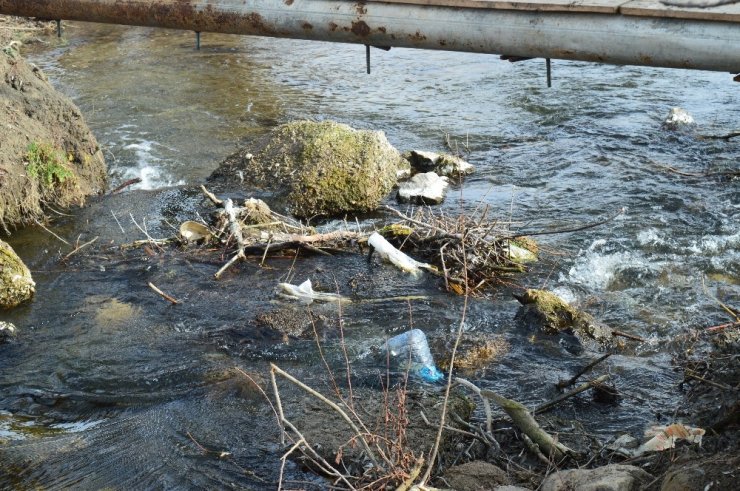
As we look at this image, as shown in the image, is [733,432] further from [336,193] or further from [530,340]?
[336,193]

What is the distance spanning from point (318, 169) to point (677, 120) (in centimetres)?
443

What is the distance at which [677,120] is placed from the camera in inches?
382

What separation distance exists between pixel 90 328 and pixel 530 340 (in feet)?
9.83

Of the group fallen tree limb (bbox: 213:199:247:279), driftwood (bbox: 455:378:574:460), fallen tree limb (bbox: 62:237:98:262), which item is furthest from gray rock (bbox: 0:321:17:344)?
driftwood (bbox: 455:378:574:460)

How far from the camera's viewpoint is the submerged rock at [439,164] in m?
8.79

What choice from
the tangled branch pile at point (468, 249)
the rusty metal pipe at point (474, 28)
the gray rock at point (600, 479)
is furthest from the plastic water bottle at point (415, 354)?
the rusty metal pipe at point (474, 28)

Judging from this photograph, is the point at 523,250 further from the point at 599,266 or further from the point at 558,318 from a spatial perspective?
the point at 558,318

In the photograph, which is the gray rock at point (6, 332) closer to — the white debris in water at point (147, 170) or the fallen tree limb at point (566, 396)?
the white debris in water at point (147, 170)

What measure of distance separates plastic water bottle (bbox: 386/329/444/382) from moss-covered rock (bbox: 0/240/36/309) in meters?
2.83

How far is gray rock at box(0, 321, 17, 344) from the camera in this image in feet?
18.7

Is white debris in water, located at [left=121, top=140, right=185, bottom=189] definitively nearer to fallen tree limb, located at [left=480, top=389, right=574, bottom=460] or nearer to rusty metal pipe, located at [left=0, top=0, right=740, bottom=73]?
rusty metal pipe, located at [left=0, top=0, right=740, bottom=73]

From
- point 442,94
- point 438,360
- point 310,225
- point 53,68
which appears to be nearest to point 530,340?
point 438,360

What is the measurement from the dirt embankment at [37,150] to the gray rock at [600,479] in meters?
5.58

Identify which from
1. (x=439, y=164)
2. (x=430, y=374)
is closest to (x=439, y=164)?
(x=439, y=164)
